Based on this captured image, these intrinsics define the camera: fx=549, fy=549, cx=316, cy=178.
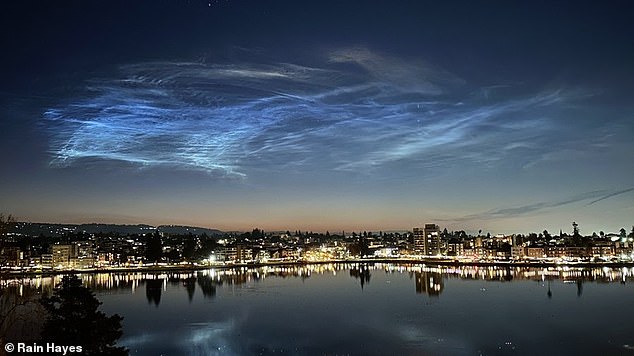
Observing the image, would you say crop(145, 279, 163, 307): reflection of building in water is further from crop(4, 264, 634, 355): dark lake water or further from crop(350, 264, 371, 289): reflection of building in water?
crop(350, 264, 371, 289): reflection of building in water

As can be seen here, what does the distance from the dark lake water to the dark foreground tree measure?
876cm

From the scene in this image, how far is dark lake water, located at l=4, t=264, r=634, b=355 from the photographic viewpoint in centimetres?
1697

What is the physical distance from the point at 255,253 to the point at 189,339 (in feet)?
238

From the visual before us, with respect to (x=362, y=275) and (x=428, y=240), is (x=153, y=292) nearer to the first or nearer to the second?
(x=362, y=275)

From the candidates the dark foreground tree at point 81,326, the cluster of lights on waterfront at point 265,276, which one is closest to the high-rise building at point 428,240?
the cluster of lights on waterfront at point 265,276

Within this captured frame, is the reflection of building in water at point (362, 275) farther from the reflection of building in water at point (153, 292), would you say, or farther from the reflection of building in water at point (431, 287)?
the reflection of building in water at point (153, 292)

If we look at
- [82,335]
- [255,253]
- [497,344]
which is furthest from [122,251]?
[82,335]

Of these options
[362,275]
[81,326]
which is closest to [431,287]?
[362,275]

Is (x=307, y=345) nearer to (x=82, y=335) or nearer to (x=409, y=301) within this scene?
(x=82, y=335)

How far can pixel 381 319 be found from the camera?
22.9 m

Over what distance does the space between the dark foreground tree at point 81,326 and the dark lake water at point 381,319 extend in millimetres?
8756

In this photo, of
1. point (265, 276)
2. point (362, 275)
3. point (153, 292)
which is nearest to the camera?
point (153, 292)

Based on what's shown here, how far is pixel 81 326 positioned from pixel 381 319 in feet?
54.7

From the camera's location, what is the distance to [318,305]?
94.0ft
